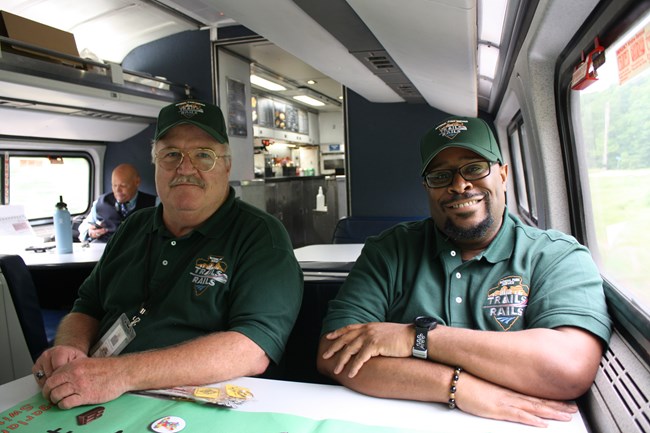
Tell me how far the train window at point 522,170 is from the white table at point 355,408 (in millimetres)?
2970

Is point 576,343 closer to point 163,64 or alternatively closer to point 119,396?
point 119,396

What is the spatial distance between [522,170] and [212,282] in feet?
14.5

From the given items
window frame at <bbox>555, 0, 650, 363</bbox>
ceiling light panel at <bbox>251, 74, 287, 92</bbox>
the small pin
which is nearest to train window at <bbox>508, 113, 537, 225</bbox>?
window frame at <bbox>555, 0, 650, 363</bbox>

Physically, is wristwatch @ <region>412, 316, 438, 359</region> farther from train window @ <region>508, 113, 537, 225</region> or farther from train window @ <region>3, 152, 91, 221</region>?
train window @ <region>3, 152, 91, 221</region>

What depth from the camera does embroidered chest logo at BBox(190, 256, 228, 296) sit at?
180cm

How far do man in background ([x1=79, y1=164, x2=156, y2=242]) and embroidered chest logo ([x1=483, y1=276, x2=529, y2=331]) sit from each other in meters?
4.15

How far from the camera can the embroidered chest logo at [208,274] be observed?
180 cm

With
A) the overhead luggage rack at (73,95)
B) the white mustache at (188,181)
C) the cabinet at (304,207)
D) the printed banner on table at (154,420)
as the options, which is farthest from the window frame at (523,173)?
the overhead luggage rack at (73,95)

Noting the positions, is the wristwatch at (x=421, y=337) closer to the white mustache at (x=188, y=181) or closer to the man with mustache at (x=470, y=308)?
the man with mustache at (x=470, y=308)

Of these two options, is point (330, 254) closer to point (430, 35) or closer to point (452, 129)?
point (430, 35)

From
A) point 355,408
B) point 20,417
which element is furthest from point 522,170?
point 20,417

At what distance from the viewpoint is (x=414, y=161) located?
19.7ft

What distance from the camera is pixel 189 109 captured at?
195cm

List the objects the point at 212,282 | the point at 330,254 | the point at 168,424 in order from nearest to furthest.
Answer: the point at 168,424, the point at 212,282, the point at 330,254
